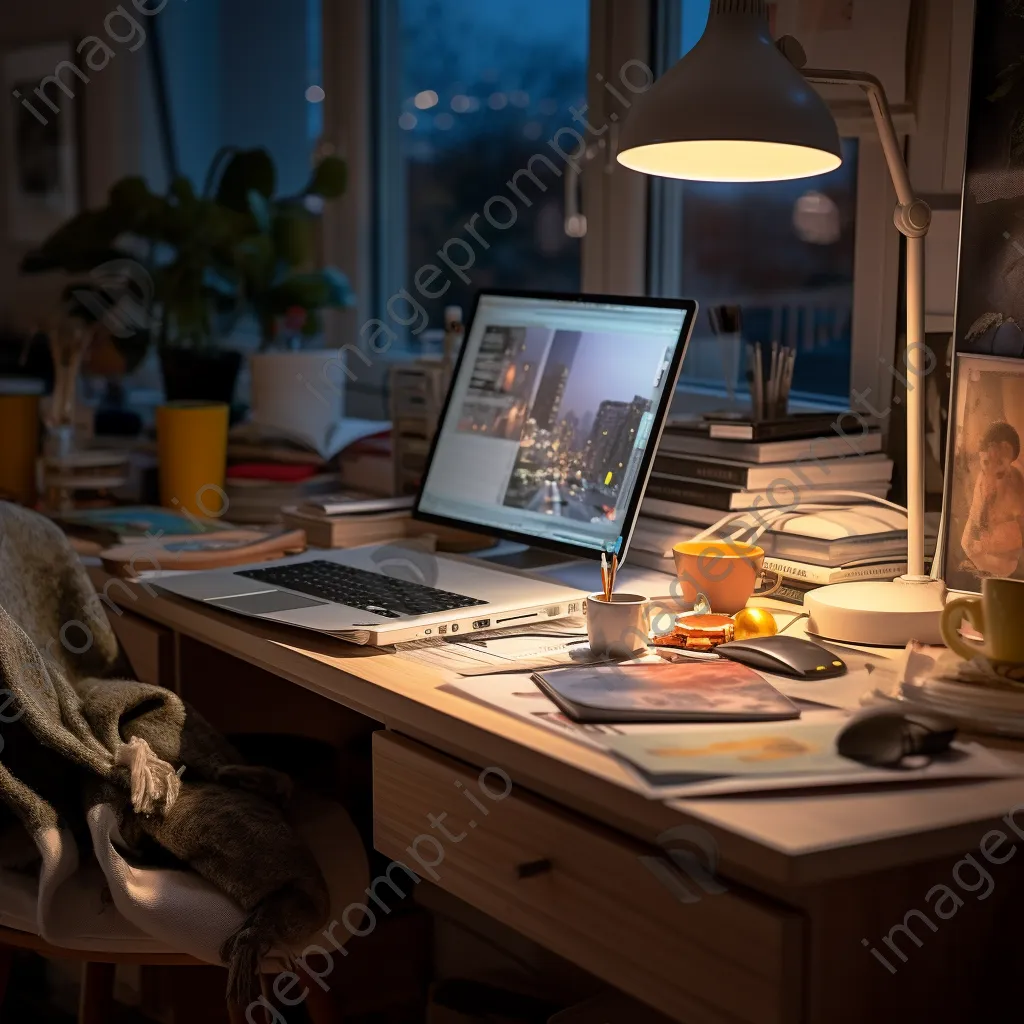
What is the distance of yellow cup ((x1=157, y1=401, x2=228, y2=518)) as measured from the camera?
219 centimetres

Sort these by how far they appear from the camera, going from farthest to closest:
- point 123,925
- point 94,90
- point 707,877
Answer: point 94,90
point 123,925
point 707,877

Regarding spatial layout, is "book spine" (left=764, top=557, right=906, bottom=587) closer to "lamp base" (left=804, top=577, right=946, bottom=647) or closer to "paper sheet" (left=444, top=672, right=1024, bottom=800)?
"lamp base" (left=804, top=577, right=946, bottom=647)

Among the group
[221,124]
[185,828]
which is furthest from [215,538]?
[221,124]

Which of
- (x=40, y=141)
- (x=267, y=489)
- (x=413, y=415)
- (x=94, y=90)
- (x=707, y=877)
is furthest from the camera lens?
(x=40, y=141)

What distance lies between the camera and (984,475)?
1.41 metres

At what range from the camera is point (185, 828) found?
132cm

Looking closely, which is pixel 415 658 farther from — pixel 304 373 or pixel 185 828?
pixel 304 373

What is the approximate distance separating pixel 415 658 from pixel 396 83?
1789mm

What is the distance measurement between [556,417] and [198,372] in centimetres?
92

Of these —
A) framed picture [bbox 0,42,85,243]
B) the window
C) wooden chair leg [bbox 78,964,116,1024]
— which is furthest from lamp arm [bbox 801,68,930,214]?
framed picture [bbox 0,42,85,243]

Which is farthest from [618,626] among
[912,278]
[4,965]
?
[4,965]

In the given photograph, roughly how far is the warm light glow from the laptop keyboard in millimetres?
510

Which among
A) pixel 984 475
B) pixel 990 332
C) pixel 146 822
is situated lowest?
pixel 146 822

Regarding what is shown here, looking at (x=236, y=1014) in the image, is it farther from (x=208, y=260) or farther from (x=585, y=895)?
(x=208, y=260)
